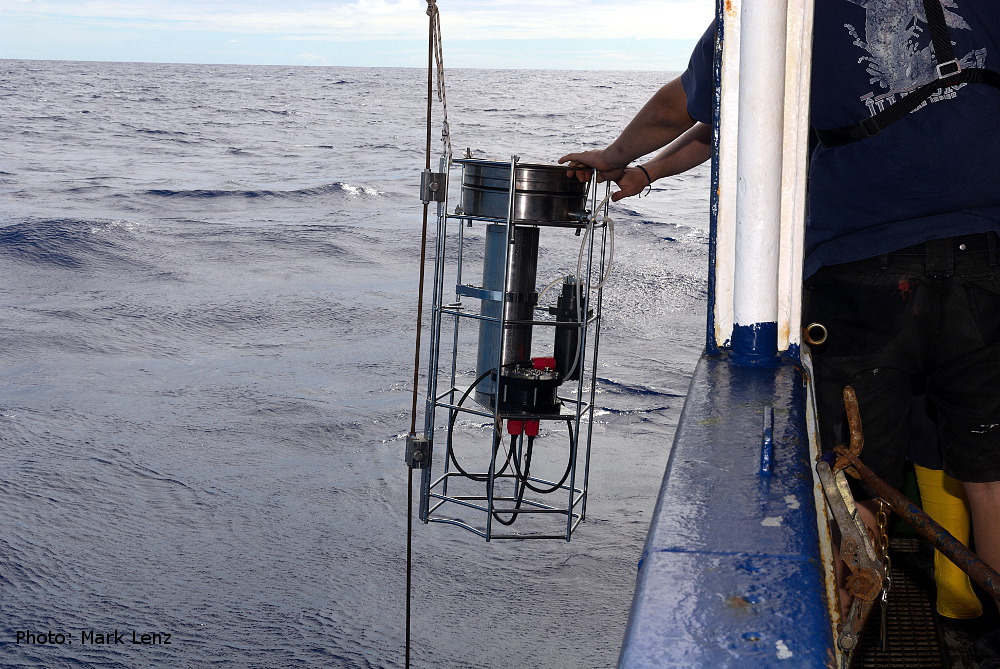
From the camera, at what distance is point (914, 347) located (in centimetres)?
192

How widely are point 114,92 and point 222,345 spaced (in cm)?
4488

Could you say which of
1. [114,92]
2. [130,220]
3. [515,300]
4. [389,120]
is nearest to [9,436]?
[515,300]

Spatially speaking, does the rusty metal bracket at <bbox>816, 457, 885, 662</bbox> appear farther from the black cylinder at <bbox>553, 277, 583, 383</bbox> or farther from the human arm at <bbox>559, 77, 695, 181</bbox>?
the black cylinder at <bbox>553, 277, 583, 383</bbox>

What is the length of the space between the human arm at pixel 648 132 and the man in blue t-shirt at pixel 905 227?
93mm

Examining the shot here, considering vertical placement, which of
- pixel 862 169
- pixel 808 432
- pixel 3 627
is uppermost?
pixel 862 169

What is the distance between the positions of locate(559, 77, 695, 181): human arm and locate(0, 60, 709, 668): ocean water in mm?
2072

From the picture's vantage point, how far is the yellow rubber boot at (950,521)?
237 centimetres

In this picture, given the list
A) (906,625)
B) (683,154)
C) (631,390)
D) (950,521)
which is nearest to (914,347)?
(950,521)

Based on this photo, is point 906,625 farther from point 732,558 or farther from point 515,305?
point 732,558

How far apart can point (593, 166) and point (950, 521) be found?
1.23 metres

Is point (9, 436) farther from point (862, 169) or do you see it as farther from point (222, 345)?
point (862, 169)

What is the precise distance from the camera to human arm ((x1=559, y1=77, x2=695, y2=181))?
2.17 metres

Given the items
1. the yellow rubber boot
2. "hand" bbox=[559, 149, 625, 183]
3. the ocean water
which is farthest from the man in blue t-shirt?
the ocean water

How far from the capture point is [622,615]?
415 centimetres
